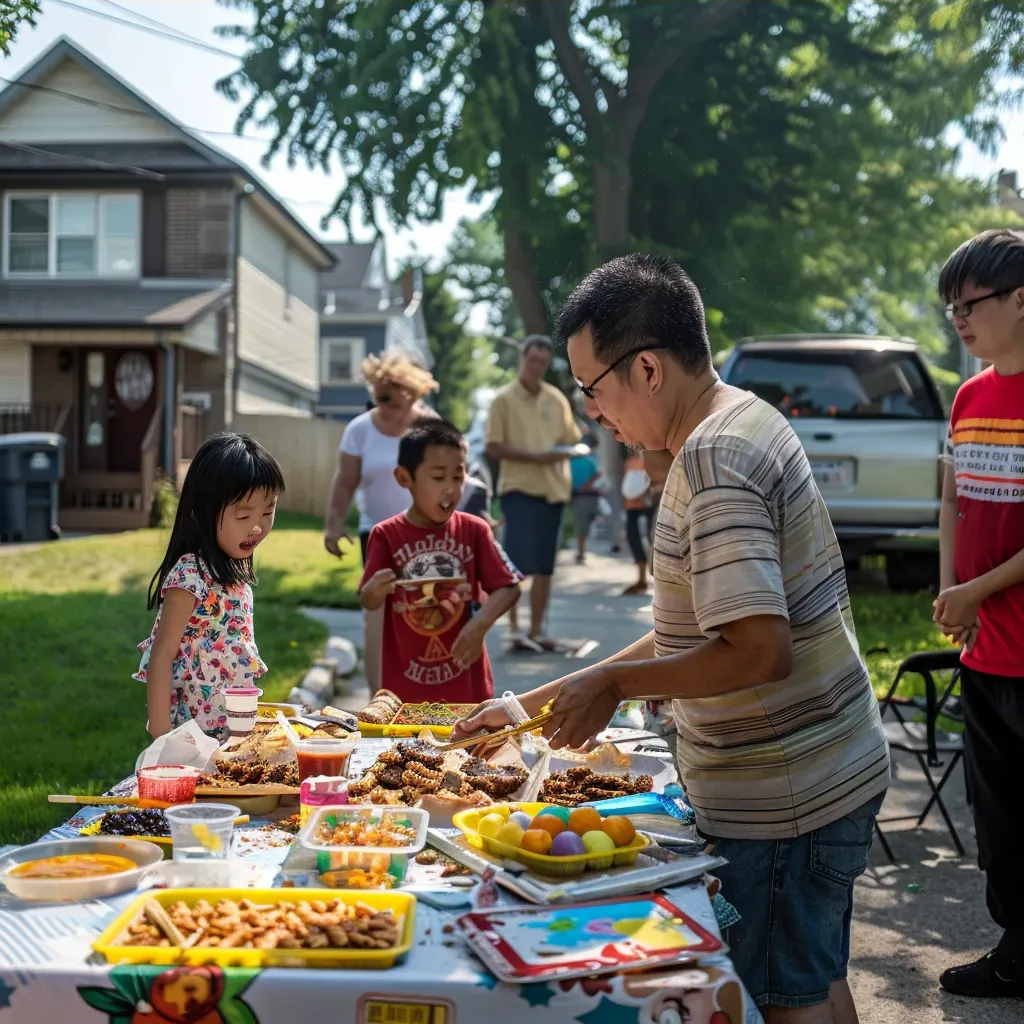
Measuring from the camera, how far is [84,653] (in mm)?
9625

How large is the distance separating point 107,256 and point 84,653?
18559 millimetres

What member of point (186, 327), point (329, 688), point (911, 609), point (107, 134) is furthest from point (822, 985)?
point (107, 134)

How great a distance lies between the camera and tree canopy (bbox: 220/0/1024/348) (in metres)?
16.4

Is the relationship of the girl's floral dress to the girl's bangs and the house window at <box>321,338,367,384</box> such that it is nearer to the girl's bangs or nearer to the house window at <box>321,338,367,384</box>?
the girl's bangs

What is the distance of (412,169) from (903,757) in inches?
442

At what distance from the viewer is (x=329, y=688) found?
8750 millimetres

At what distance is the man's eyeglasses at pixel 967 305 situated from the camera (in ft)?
13.6

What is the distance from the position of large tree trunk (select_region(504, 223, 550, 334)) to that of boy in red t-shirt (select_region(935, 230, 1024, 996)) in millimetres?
14328

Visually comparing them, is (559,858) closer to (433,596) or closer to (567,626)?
(433,596)

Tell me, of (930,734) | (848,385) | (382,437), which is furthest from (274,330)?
(930,734)

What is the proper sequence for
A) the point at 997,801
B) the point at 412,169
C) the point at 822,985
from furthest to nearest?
the point at 412,169 < the point at 997,801 < the point at 822,985

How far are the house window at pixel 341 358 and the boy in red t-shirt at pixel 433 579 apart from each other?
4842cm

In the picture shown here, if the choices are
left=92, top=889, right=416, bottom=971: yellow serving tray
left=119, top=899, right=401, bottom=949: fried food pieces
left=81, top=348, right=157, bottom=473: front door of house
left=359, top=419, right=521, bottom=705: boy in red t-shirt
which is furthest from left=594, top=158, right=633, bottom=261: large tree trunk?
left=92, top=889, right=416, bottom=971: yellow serving tray

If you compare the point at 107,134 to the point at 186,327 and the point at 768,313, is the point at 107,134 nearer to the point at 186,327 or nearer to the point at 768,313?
the point at 186,327
